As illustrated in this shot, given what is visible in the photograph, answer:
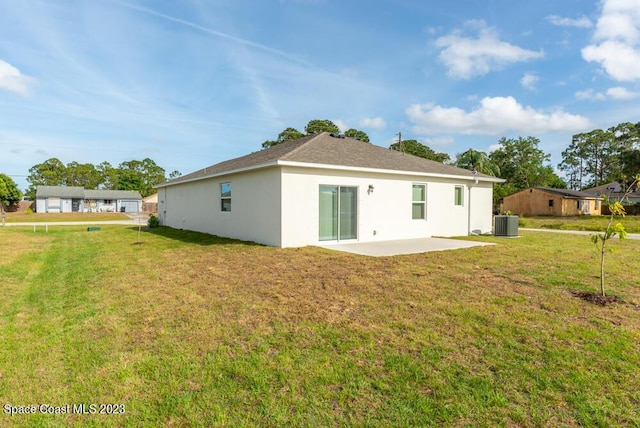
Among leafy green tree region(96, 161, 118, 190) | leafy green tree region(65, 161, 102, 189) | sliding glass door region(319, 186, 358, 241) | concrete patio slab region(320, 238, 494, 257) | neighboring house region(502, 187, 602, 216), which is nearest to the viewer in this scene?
concrete patio slab region(320, 238, 494, 257)

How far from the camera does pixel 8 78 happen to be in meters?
18.0

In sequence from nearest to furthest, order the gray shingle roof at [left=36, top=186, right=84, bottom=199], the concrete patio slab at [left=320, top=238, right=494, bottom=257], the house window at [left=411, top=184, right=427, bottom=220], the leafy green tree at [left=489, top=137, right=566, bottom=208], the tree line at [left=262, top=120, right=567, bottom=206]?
the concrete patio slab at [left=320, top=238, right=494, bottom=257], the house window at [left=411, top=184, right=427, bottom=220], the tree line at [left=262, top=120, right=567, bottom=206], the leafy green tree at [left=489, top=137, right=566, bottom=208], the gray shingle roof at [left=36, top=186, right=84, bottom=199]

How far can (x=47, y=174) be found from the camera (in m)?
64.8

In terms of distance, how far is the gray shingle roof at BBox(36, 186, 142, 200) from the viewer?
163 feet

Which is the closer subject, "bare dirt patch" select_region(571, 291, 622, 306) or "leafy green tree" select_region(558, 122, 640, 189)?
A: "bare dirt patch" select_region(571, 291, 622, 306)

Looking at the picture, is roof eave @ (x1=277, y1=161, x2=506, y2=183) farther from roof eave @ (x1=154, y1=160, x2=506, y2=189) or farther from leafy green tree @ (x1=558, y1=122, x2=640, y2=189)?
leafy green tree @ (x1=558, y1=122, x2=640, y2=189)

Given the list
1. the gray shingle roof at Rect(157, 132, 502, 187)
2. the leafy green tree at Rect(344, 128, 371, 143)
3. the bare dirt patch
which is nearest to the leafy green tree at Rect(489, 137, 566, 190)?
the leafy green tree at Rect(344, 128, 371, 143)

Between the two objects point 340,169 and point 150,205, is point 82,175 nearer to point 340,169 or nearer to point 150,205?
point 150,205

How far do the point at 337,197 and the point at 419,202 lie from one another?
388 centimetres

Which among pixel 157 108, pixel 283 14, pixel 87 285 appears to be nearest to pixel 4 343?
pixel 87 285

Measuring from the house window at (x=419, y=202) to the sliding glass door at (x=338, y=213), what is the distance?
283cm

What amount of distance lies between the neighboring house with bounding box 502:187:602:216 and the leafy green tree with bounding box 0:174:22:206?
215 ft

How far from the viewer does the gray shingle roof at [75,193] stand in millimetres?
49719

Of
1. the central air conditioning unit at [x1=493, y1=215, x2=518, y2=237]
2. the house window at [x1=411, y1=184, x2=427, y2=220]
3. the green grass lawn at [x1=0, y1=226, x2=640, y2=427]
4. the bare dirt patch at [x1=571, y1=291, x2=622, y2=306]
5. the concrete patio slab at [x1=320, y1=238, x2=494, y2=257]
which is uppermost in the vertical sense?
the house window at [x1=411, y1=184, x2=427, y2=220]
